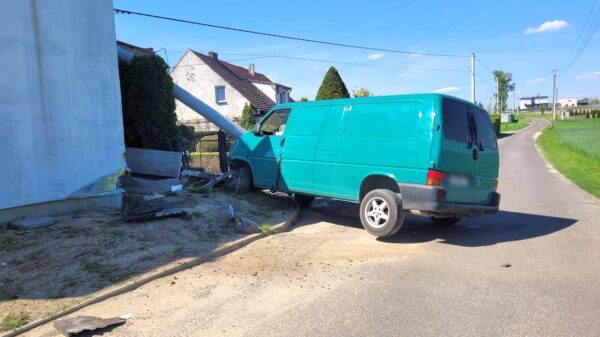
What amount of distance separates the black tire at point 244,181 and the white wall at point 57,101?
Answer: 2309 millimetres

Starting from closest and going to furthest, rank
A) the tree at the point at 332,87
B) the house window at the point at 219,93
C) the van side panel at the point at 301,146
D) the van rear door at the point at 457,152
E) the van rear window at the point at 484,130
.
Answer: the van rear door at the point at 457,152 < the van rear window at the point at 484,130 < the van side panel at the point at 301,146 < the tree at the point at 332,87 < the house window at the point at 219,93

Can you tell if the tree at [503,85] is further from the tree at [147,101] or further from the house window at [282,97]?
the tree at [147,101]

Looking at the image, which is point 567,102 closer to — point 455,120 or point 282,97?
point 282,97

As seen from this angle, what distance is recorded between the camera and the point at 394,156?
6715mm

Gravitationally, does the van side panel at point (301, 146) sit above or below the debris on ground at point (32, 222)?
above

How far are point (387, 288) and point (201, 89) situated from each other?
1373 inches

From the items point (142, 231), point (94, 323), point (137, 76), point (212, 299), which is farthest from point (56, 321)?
point (137, 76)

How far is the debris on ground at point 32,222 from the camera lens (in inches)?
249

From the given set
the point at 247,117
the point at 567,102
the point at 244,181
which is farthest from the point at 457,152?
the point at 567,102

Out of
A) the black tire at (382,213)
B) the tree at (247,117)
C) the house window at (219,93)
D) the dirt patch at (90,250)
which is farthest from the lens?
the house window at (219,93)

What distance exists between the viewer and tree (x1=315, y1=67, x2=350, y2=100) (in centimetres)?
2288

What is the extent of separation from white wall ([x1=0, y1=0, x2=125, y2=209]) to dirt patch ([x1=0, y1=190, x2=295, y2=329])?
2.36ft

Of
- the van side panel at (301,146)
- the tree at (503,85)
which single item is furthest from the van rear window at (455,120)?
the tree at (503,85)

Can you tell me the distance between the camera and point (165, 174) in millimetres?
10367
